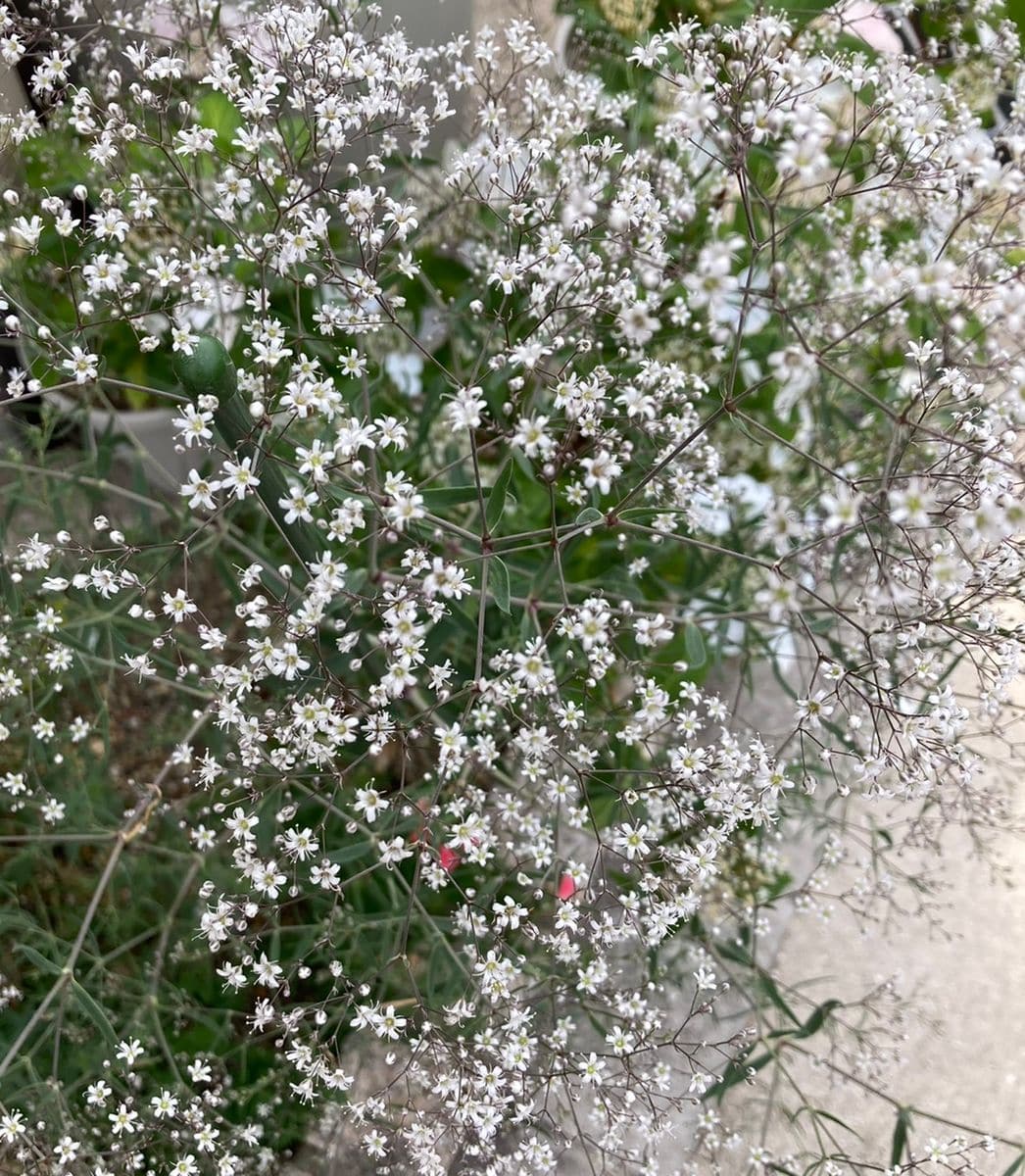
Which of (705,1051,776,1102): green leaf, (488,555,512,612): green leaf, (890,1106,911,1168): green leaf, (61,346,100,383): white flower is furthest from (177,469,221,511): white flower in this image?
(890,1106,911,1168): green leaf

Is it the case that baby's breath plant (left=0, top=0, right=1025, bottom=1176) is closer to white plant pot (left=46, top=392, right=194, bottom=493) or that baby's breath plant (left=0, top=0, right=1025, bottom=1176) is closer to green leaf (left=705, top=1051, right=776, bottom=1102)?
green leaf (left=705, top=1051, right=776, bottom=1102)

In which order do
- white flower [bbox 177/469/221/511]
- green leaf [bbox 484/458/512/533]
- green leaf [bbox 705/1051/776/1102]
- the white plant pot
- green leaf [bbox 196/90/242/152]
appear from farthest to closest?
the white plant pot, green leaf [bbox 196/90/242/152], green leaf [bbox 705/1051/776/1102], green leaf [bbox 484/458/512/533], white flower [bbox 177/469/221/511]

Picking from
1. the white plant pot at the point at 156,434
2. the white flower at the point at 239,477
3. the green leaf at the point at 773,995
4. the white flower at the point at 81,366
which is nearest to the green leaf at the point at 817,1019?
the green leaf at the point at 773,995

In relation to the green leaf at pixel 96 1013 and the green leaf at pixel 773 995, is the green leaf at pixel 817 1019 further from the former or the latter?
the green leaf at pixel 96 1013

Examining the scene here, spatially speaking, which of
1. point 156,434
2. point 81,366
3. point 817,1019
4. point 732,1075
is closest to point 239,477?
point 81,366

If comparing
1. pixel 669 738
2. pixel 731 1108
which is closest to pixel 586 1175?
pixel 731 1108

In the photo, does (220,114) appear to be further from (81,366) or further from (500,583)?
(500,583)

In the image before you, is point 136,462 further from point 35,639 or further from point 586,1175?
point 586,1175
